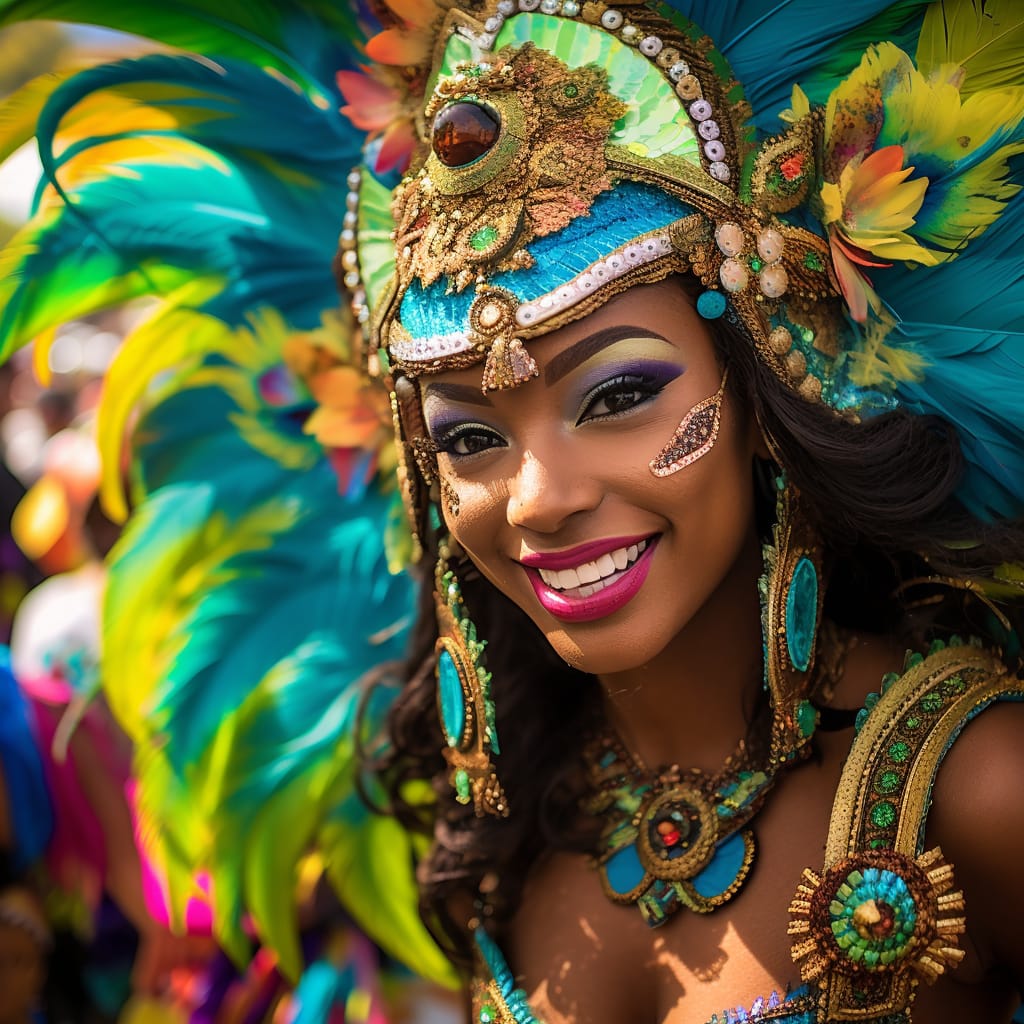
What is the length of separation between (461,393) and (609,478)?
0.27 m

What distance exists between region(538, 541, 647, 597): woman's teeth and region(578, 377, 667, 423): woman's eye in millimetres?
201

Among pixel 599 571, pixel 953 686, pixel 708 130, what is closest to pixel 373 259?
pixel 708 130

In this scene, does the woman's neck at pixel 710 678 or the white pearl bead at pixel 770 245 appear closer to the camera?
the white pearl bead at pixel 770 245

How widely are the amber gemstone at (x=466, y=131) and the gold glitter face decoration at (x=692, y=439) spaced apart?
504 mm

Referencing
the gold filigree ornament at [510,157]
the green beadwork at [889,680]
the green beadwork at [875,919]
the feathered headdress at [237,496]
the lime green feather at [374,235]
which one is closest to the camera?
the green beadwork at [875,919]

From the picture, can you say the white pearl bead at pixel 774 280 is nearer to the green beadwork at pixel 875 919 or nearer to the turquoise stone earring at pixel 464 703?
the turquoise stone earring at pixel 464 703

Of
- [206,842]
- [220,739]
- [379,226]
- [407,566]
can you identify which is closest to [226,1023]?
[206,842]

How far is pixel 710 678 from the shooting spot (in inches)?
92.9

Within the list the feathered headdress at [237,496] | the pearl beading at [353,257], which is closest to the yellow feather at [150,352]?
the feathered headdress at [237,496]

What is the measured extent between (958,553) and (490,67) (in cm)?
104

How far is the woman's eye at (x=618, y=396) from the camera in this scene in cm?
207

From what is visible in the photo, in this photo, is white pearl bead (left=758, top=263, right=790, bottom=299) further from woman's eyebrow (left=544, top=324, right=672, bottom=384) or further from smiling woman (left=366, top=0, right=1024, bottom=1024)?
woman's eyebrow (left=544, top=324, right=672, bottom=384)

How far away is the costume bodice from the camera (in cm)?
200

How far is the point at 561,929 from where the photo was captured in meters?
2.46
